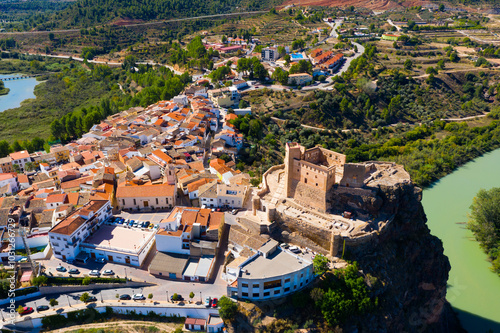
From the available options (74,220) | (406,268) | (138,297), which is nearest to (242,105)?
(74,220)

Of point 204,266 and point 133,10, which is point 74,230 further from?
point 133,10

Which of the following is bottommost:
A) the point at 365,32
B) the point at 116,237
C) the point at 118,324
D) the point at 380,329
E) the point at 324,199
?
the point at 380,329

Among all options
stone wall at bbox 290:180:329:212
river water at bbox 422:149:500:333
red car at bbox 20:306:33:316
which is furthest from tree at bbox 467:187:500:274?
red car at bbox 20:306:33:316

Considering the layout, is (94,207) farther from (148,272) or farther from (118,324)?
(118,324)

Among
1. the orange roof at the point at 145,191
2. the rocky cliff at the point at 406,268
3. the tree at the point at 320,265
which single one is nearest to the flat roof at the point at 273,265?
the tree at the point at 320,265

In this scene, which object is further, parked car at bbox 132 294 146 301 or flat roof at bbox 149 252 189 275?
flat roof at bbox 149 252 189 275

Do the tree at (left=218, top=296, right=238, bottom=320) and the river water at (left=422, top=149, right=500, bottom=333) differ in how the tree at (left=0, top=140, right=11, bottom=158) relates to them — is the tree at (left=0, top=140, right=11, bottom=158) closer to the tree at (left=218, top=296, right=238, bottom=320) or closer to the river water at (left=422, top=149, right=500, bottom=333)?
the tree at (left=218, top=296, right=238, bottom=320)

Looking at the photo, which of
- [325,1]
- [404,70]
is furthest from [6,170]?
[325,1]
